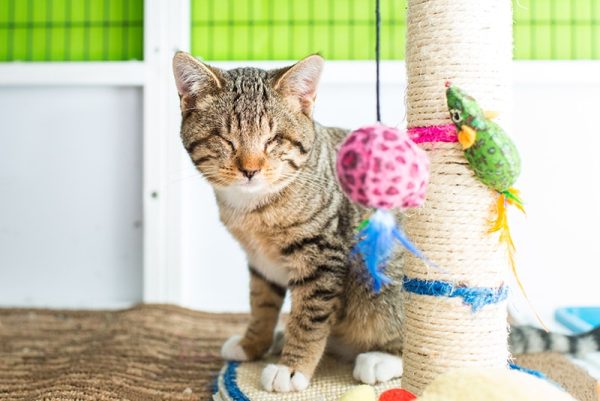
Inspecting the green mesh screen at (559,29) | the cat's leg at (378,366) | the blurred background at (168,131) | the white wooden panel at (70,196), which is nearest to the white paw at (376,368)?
the cat's leg at (378,366)

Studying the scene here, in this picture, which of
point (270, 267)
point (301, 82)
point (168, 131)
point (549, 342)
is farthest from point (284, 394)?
point (168, 131)

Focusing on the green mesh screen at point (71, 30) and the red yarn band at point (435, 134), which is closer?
the red yarn band at point (435, 134)

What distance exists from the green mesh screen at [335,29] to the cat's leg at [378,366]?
4.14 ft

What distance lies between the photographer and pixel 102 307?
2.20 m

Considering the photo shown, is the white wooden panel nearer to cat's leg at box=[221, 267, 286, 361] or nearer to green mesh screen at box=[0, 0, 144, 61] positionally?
green mesh screen at box=[0, 0, 144, 61]

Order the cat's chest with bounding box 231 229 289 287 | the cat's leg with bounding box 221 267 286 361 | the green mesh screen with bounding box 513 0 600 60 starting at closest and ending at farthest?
the cat's chest with bounding box 231 229 289 287, the cat's leg with bounding box 221 267 286 361, the green mesh screen with bounding box 513 0 600 60

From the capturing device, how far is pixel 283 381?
3.65ft

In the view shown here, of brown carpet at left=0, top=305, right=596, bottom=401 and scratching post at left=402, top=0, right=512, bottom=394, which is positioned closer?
scratching post at left=402, top=0, right=512, bottom=394

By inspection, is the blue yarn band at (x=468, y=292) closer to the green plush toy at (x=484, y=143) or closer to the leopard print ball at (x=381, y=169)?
the green plush toy at (x=484, y=143)

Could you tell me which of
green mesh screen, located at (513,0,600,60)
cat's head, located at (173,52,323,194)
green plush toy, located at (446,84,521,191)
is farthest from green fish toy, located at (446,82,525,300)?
green mesh screen, located at (513,0,600,60)

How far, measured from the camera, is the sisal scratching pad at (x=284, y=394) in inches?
43.3

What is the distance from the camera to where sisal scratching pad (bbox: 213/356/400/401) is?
1.10 metres

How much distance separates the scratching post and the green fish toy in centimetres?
3

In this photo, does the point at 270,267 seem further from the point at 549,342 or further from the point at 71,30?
the point at 71,30
